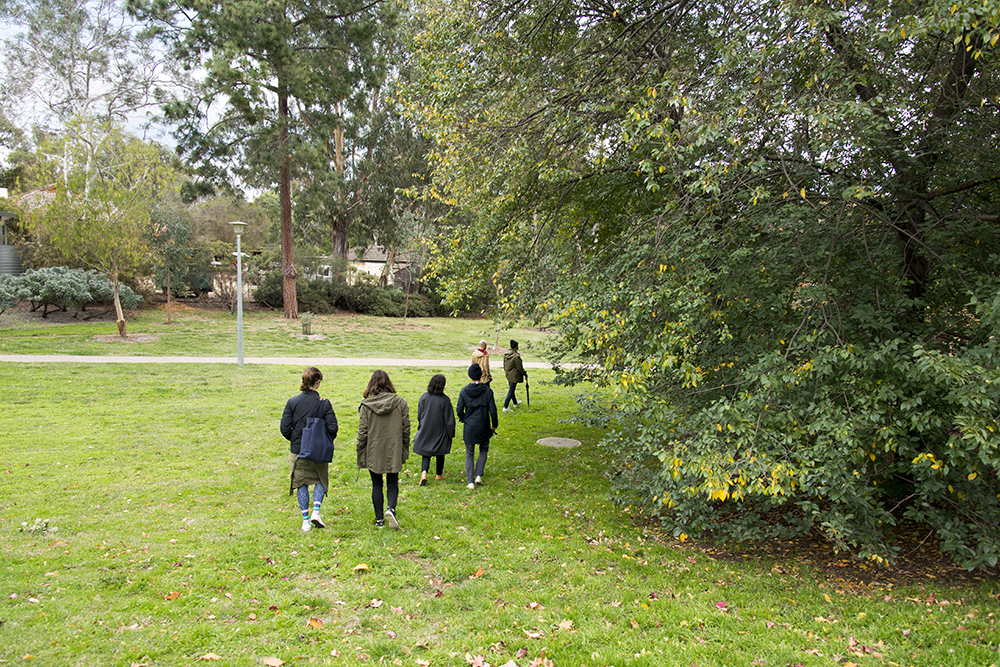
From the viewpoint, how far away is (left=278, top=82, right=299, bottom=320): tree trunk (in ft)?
84.2

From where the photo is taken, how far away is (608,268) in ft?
20.6

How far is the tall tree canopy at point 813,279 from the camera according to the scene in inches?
186

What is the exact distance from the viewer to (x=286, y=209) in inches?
1090

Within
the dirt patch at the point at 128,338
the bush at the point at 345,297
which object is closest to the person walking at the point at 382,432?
the dirt patch at the point at 128,338

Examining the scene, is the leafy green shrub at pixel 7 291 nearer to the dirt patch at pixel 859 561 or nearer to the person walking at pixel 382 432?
the person walking at pixel 382 432

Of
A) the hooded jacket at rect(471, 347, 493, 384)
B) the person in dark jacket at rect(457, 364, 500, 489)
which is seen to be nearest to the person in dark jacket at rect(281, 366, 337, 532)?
the person in dark jacket at rect(457, 364, 500, 489)

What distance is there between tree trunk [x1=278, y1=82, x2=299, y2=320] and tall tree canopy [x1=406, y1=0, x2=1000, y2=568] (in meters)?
22.0

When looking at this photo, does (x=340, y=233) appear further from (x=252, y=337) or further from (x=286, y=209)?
(x=252, y=337)

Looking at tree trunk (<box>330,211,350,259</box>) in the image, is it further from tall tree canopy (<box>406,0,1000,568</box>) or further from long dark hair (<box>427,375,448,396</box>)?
tall tree canopy (<box>406,0,1000,568</box>)

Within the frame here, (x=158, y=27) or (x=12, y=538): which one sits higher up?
(x=158, y=27)

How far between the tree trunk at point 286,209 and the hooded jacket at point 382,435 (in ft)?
71.4

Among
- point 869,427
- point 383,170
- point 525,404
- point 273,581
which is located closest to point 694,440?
point 869,427

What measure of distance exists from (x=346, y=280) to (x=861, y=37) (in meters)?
31.9

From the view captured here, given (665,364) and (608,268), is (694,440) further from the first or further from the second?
(608,268)
